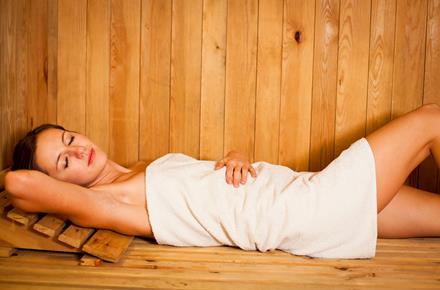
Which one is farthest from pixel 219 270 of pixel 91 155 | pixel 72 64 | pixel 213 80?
pixel 72 64

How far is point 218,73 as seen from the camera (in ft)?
7.89

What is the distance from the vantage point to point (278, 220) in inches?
72.7

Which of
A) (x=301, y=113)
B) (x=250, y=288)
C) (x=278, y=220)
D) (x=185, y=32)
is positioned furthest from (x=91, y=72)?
(x=250, y=288)

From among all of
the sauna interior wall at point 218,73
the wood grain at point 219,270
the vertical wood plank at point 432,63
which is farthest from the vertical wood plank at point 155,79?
the vertical wood plank at point 432,63

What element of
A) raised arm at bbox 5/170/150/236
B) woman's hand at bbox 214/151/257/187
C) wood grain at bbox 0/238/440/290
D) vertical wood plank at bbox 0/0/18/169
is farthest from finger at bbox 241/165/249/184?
vertical wood plank at bbox 0/0/18/169

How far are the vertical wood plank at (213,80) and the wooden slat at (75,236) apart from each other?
760 millimetres

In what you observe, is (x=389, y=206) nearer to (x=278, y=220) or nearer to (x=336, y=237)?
(x=336, y=237)

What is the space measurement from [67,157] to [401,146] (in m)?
1.22

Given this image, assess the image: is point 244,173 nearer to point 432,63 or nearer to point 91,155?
point 91,155

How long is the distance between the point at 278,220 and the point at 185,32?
3.31 ft

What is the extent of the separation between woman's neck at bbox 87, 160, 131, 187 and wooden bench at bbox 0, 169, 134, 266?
225mm

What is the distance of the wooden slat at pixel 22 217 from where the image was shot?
5.94 ft

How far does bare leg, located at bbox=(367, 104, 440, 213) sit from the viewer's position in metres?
1.88

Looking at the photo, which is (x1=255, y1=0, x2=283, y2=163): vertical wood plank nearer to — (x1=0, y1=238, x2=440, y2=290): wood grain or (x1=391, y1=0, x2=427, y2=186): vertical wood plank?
(x1=391, y1=0, x2=427, y2=186): vertical wood plank
